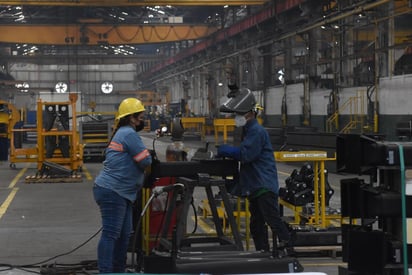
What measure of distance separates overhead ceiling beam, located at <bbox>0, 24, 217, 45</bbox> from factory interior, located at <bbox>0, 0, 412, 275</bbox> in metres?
0.06

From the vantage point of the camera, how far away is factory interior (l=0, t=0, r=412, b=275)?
477cm

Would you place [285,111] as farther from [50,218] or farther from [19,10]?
[50,218]

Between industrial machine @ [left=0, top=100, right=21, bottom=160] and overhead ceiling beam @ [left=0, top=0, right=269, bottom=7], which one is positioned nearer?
industrial machine @ [left=0, top=100, right=21, bottom=160]

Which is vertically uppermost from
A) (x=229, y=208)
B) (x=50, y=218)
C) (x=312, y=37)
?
(x=312, y=37)

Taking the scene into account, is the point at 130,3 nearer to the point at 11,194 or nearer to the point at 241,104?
the point at 11,194

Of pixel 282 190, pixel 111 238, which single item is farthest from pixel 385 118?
pixel 111 238

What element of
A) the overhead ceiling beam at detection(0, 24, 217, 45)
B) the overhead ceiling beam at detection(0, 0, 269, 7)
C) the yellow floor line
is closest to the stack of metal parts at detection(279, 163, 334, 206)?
the yellow floor line

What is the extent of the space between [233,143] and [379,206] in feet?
78.4

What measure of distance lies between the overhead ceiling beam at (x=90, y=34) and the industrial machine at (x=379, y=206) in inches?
1258

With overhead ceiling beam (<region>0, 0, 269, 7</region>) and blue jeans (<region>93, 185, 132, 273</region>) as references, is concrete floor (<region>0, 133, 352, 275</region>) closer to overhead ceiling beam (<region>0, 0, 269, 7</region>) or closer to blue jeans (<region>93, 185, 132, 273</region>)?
blue jeans (<region>93, 185, 132, 273</region>)

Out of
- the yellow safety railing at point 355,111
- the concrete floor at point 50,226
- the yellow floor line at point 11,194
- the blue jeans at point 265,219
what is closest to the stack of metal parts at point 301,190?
the concrete floor at point 50,226

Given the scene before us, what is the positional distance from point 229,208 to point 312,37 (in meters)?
21.0

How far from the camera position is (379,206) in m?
4.50

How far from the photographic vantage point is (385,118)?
21.8 meters
